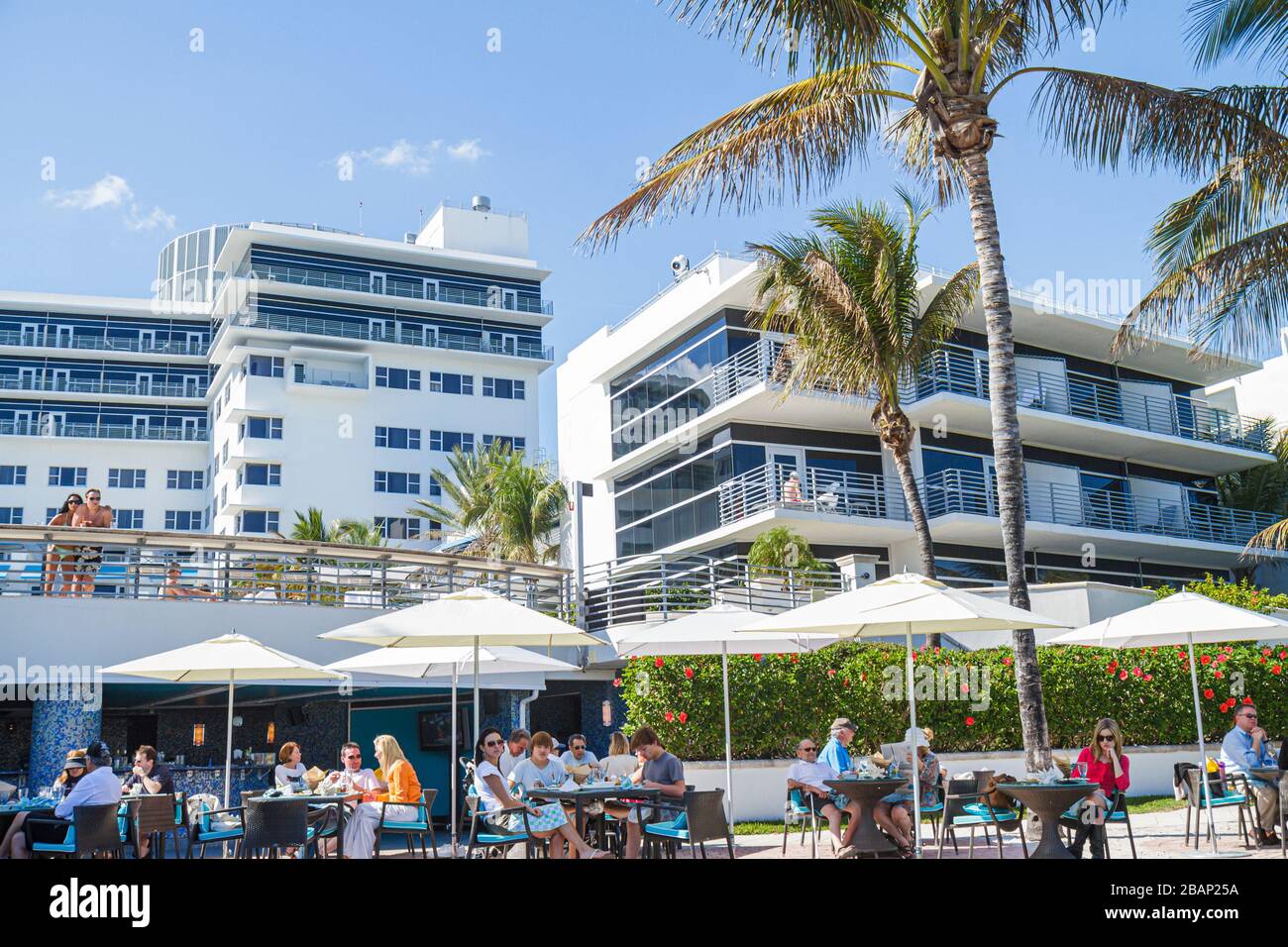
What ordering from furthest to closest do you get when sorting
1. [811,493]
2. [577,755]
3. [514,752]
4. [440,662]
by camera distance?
[811,493], [577,755], [440,662], [514,752]

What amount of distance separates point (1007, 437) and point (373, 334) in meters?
49.6

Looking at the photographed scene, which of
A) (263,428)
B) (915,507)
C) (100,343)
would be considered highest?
(100,343)

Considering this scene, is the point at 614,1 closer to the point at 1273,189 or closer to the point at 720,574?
the point at 1273,189

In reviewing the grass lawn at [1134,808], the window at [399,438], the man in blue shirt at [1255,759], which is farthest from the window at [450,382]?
the man in blue shirt at [1255,759]

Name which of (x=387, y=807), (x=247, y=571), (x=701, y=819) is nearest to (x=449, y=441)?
(x=247, y=571)

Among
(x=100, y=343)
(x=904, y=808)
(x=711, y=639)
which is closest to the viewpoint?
(x=904, y=808)

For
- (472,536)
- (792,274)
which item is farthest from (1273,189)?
(472,536)

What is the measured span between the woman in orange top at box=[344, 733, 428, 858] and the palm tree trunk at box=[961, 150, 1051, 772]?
6471mm

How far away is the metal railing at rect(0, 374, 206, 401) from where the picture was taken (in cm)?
6319

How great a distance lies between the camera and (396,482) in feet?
189

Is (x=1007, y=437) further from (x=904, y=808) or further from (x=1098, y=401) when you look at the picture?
(x=1098, y=401)

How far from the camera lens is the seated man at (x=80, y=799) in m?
10.5
